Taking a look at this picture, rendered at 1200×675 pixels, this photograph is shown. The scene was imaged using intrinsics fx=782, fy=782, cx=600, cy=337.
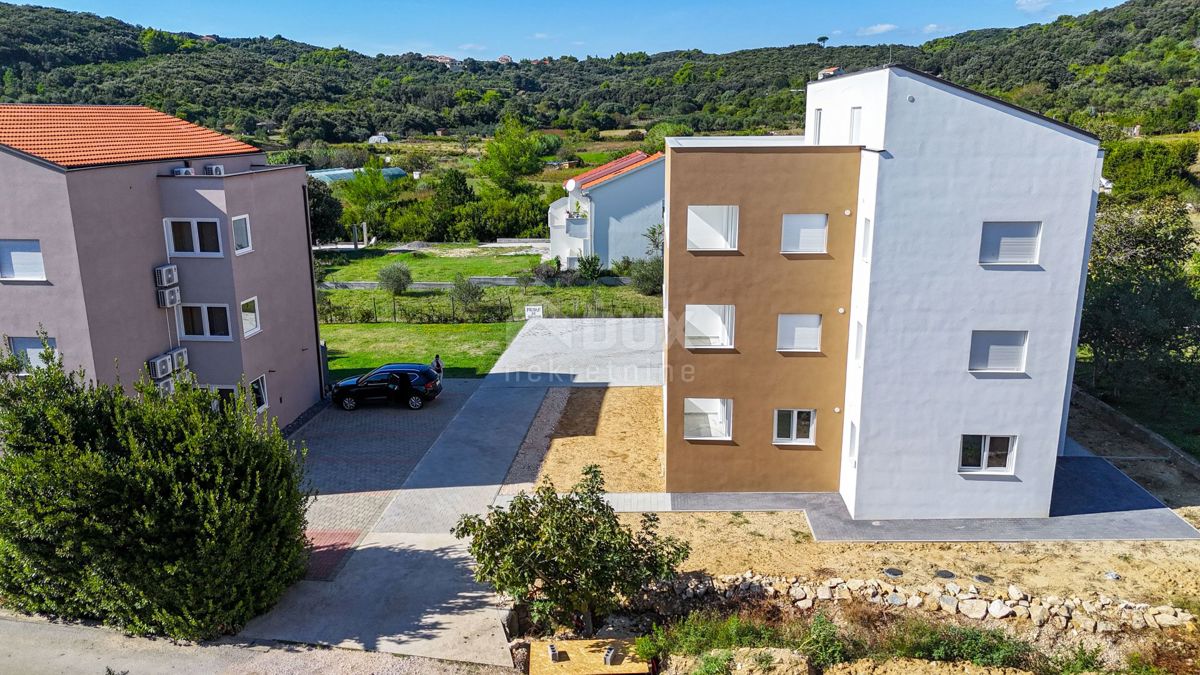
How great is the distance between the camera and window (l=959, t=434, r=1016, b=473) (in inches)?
680

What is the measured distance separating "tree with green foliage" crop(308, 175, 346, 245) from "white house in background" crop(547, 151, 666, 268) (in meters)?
20.8

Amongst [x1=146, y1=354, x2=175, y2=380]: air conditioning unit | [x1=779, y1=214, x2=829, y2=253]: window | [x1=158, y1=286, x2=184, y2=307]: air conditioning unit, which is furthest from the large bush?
[x1=779, y1=214, x2=829, y2=253]: window

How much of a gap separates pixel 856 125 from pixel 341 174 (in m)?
62.6

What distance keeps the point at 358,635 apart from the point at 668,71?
6486 inches

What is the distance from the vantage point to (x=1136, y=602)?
14086 mm

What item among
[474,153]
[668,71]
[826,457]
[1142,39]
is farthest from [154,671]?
[668,71]

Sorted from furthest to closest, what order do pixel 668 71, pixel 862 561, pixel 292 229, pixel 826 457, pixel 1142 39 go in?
pixel 668 71 < pixel 1142 39 < pixel 292 229 < pixel 826 457 < pixel 862 561

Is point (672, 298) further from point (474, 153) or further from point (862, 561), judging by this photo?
point (474, 153)

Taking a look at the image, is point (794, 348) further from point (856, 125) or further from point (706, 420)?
point (856, 125)

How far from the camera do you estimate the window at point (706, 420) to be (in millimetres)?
18781

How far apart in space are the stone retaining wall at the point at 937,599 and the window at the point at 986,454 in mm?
3363

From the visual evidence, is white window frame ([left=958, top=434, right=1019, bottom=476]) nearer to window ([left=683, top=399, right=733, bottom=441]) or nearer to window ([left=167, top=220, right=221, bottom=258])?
window ([left=683, top=399, right=733, bottom=441])

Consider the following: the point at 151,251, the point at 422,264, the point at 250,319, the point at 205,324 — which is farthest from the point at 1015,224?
the point at 422,264

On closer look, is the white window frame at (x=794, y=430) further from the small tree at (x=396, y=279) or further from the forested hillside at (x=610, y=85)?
the forested hillside at (x=610, y=85)
